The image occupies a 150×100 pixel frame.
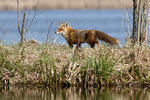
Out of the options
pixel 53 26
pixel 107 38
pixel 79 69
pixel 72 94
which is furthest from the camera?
pixel 107 38

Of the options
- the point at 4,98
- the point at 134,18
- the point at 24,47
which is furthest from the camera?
the point at 134,18

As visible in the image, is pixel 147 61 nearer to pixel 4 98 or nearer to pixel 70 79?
pixel 70 79

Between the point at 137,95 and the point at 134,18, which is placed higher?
the point at 134,18

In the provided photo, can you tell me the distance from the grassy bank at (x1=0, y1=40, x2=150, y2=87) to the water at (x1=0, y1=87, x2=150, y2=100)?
0.88ft

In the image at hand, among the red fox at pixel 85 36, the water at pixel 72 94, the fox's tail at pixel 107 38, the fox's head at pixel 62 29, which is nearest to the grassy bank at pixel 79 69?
the water at pixel 72 94

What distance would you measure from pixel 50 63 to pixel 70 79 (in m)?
0.61

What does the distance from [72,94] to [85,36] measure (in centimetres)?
362

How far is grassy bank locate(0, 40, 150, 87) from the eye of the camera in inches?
394

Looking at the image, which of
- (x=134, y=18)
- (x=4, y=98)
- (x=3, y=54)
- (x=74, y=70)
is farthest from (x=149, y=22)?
(x=4, y=98)

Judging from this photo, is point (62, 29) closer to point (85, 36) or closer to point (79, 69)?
point (85, 36)

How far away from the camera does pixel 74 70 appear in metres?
10.1

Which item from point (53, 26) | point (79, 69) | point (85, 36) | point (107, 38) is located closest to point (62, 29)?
point (85, 36)

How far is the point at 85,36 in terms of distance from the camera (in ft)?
41.9

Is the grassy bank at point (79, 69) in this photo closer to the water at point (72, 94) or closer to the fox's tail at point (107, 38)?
the water at point (72, 94)
